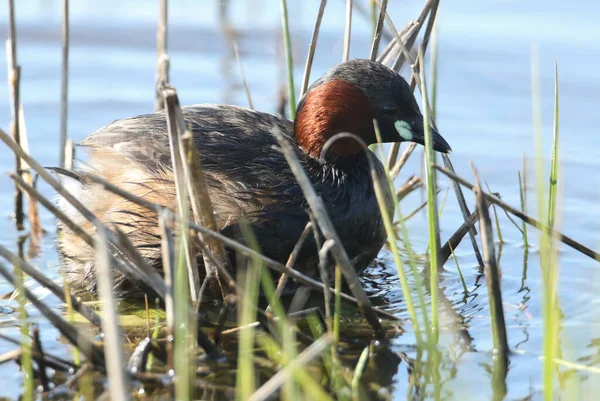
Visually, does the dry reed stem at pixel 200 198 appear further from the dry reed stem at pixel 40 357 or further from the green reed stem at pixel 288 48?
the green reed stem at pixel 288 48

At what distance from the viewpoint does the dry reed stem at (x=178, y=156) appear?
361cm

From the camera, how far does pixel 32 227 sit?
5.85 m

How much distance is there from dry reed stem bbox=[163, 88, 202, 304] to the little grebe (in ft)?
1.67

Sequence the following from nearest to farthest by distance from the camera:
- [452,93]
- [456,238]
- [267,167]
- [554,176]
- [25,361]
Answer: [25,361] < [554,176] < [267,167] < [456,238] < [452,93]

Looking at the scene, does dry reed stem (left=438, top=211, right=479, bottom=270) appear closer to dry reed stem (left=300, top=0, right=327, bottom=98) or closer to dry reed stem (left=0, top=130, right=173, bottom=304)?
dry reed stem (left=300, top=0, right=327, bottom=98)

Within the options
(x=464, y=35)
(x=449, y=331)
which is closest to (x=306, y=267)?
(x=449, y=331)

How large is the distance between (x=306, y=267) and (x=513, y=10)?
4.96m

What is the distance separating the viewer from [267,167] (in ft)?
15.5

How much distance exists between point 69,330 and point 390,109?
6.89 ft

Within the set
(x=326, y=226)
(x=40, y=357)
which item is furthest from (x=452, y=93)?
(x=40, y=357)

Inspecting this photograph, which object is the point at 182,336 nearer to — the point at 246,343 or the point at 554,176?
the point at 246,343

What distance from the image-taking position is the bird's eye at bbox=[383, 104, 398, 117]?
497cm

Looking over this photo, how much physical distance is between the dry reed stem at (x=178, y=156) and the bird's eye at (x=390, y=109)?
4.58 feet

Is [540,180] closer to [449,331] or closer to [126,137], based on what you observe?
[449,331]
